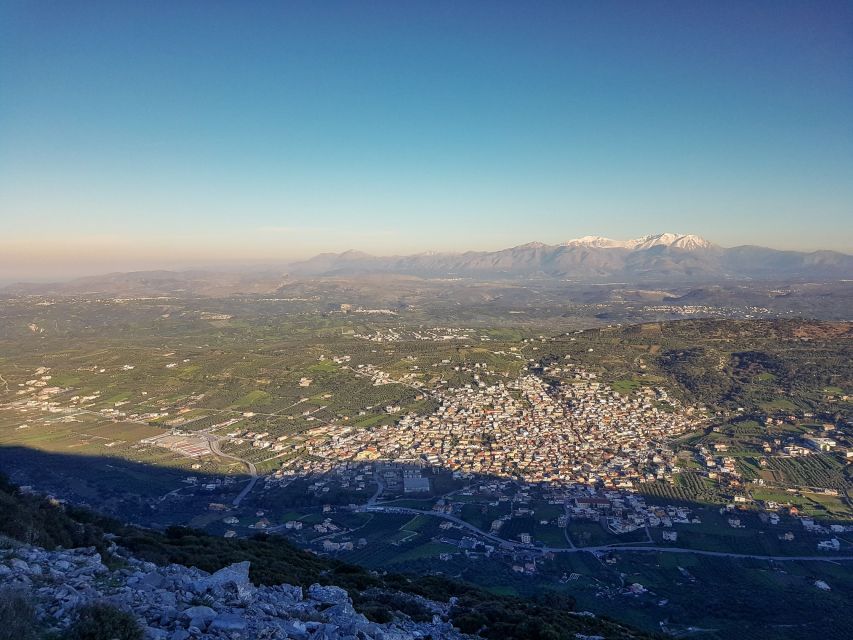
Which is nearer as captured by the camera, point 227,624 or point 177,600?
point 227,624

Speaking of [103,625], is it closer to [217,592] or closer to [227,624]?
[227,624]

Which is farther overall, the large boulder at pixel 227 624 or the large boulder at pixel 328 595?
the large boulder at pixel 328 595

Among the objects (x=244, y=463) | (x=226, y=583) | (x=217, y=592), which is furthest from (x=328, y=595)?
(x=244, y=463)

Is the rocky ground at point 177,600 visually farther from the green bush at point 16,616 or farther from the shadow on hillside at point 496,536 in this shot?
the shadow on hillside at point 496,536

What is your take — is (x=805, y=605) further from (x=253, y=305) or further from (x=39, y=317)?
(x=253, y=305)

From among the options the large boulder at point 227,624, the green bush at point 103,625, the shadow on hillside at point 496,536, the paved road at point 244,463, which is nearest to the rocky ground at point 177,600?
the large boulder at point 227,624

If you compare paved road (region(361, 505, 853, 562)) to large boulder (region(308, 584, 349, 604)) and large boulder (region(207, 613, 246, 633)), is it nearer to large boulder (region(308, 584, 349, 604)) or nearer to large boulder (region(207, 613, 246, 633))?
large boulder (region(308, 584, 349, 604))

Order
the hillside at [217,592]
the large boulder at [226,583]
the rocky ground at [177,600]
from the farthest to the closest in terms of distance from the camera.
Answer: the large boulder at [226,583] → the hillside at [217,592] → the rocky ground at [177,600]

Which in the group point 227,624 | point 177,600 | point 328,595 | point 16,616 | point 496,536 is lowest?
point 496,536
